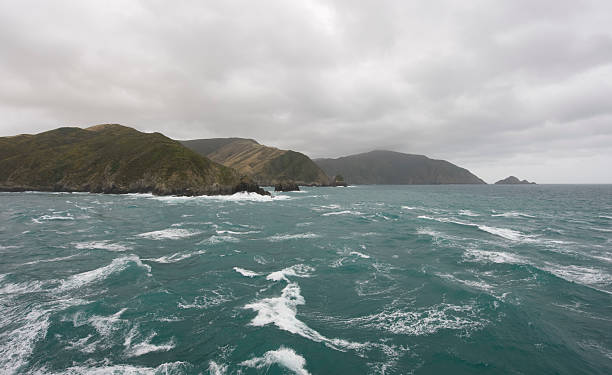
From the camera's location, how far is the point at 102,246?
91.4 feet

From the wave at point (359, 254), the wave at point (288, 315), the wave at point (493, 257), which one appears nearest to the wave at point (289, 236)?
the wave at point (359, 254)

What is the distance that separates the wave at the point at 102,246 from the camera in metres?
27.0

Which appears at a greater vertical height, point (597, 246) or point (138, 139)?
point (138, 139)

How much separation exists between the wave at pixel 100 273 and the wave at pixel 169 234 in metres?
8.30

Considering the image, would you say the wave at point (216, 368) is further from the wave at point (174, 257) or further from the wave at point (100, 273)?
the wave at point (174, 257)

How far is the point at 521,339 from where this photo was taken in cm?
1288

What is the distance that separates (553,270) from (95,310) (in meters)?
35.8

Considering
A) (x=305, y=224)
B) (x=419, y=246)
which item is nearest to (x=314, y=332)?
(x=419, y=246)

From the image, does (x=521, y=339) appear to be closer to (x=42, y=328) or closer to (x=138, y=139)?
(x=42, y=328)

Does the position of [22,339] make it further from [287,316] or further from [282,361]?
[287,316]

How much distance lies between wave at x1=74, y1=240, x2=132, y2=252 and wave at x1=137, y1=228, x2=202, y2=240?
4194 mm

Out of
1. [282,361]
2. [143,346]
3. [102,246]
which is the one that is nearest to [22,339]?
[143,346]

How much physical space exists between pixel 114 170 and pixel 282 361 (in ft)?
522

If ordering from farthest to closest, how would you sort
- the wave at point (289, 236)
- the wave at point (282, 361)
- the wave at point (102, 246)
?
1. the wave at point (289, 236)
2. the wave at point (102, 246)
3. the wave at point (282, 361)
